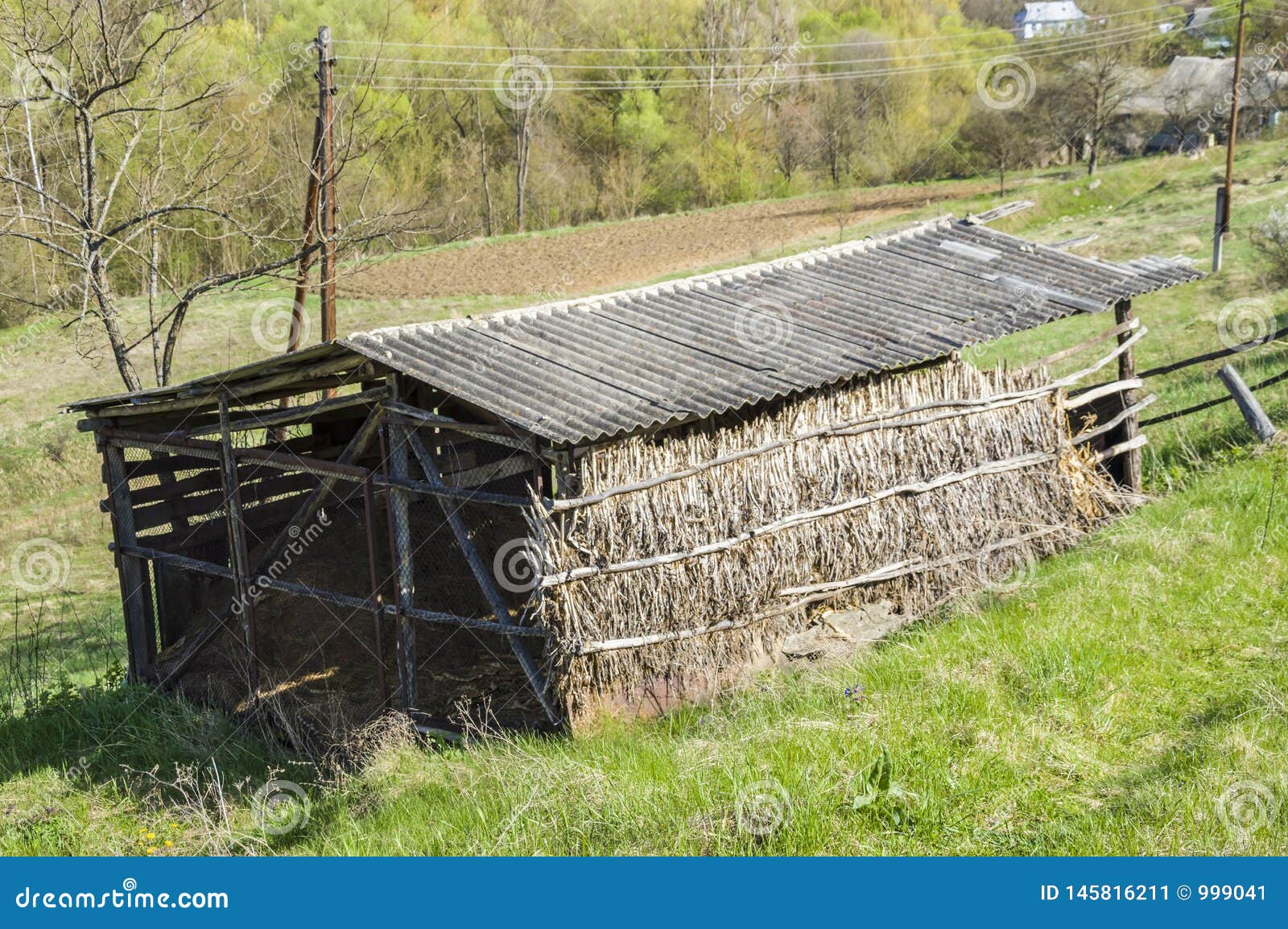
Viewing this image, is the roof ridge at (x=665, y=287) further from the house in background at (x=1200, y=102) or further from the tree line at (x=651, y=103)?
the house in background at (x=1200, y=102)

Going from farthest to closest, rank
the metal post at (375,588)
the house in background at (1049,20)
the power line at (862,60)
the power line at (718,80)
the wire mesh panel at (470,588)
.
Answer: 1. the house in background at (1049,20)
2. the power line at (862,60)
3. the power line at (718,80)
4. the wire mesh panel at (470,588)
5. the metal post at (375,588)

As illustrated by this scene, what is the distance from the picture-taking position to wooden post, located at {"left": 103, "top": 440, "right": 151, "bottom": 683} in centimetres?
1009

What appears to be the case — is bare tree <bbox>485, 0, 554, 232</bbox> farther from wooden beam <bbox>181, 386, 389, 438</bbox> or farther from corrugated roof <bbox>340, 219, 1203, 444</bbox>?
wooden beam <bbox>181, 386, 389, 438</bbox>

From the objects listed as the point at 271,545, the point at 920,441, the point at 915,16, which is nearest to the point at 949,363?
the point at 920,441

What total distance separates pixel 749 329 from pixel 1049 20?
5185 cm

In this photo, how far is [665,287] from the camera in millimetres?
10328

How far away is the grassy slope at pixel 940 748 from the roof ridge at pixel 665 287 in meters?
3.32

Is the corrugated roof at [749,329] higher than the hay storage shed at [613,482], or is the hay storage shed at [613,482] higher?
the corrugated roof at [749,329]

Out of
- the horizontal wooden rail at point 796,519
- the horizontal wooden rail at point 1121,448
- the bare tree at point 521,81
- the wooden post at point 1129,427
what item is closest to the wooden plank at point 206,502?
the horizontal wooden rail at point 796,519

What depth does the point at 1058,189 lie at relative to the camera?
32344mm

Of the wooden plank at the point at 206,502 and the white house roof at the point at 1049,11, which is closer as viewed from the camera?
the wooden plank at the point at 206,502

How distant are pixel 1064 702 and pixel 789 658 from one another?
2347 millimetres

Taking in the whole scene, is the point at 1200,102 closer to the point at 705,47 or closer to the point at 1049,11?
the point at 705,47

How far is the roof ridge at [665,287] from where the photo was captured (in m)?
8.74
